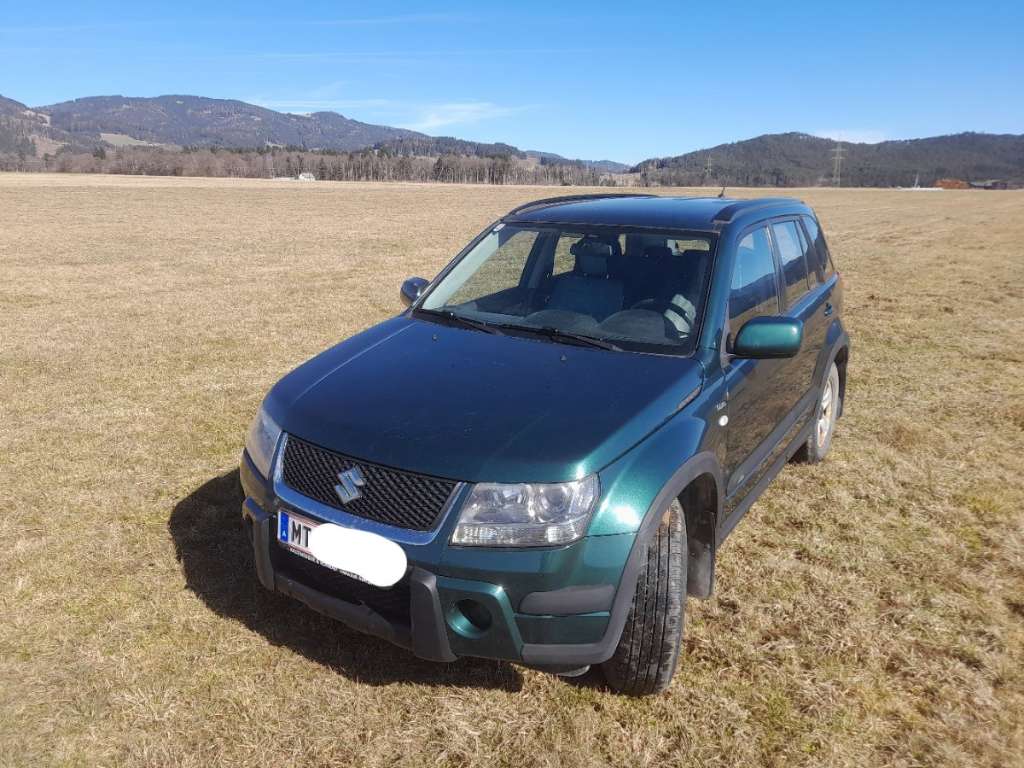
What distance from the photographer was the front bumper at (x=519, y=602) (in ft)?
7.45

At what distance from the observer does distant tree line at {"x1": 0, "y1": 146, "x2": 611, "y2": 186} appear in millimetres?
108188

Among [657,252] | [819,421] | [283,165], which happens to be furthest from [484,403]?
[283,165]

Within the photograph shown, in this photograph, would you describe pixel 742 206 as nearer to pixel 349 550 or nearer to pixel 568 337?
pixel 568 337

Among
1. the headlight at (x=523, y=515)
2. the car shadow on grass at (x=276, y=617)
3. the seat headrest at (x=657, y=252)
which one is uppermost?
the seat headrest at (x=657, y=252)

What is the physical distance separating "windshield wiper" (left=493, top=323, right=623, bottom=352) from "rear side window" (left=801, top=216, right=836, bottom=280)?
7.28 feet

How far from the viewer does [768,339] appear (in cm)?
306

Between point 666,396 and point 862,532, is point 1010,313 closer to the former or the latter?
point 862,532

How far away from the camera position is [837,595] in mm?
3504

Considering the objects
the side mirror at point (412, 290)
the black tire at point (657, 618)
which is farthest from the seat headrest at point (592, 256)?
the black tire at point (657, 618)

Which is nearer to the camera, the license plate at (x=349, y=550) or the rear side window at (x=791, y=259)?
the license plate at (x=349, y=550)

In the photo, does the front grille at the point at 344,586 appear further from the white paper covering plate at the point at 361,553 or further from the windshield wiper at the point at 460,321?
the windshield wiper at the point at 460,321

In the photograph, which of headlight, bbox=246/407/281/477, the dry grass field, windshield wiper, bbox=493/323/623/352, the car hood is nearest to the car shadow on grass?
the dry grass field

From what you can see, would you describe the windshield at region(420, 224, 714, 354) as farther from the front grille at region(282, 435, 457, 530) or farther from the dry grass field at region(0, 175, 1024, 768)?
the dry grass field at region(0, 175, 1024, 768)

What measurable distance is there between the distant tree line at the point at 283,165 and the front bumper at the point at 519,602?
12133cm
